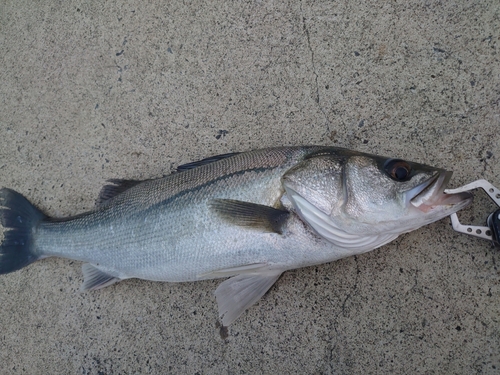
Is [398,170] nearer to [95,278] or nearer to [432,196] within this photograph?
[432,196]

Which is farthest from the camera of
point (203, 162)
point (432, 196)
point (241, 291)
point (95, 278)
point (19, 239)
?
point (19, 239)

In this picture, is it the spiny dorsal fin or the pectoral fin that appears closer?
the spiny dorsal fin

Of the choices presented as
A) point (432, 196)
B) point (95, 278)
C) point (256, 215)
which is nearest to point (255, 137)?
point (256, 215)

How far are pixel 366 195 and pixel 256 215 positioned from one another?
504 mm

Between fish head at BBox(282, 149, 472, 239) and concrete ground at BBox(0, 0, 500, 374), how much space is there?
17.6 inches

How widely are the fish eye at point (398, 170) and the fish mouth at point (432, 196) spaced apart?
0.08 m

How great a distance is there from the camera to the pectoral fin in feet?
6.29

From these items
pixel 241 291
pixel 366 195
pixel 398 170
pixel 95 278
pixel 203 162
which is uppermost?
pixel 398 170

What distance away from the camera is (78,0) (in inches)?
112

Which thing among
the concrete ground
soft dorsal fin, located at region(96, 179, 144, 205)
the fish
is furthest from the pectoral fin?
soft dorsal fin, located at region(96, 179, 144, 205)

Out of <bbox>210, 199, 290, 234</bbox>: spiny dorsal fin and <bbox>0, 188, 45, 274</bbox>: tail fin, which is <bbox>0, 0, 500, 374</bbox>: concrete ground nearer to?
<bbox>0, 188, 45, 274</bbox>: tail fin

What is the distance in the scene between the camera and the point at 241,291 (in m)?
1.94

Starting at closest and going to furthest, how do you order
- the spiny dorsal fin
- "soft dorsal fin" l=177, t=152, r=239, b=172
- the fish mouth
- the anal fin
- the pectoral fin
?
the fish mouth
the spiny dorsal fin
the pectoral fin
"soft dorsal fin" l=177, t=152, r=239, b=172
the anal fin

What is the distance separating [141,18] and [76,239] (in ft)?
5.30
